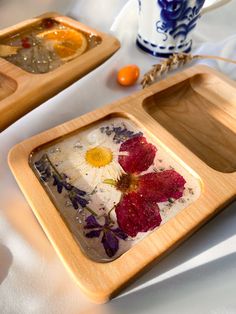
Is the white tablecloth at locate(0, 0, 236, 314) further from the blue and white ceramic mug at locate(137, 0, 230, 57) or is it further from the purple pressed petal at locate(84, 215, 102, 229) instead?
the blue and white ceramic mug at locate(137, 0, 230, 57)

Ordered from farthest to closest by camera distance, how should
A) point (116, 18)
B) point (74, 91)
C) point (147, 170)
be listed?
point (116, 18) → point (74, 91) → point (147, 170)

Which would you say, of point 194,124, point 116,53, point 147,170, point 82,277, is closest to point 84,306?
point 82,277

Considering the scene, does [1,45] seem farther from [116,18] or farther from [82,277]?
[82,277]

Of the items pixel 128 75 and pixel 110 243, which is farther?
pixel 128 75

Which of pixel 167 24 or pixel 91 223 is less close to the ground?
pixel 167 24

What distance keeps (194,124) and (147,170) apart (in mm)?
127

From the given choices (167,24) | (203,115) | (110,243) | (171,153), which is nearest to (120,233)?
(110,243)

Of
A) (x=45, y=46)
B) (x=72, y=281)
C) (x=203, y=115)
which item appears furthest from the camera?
(x=45, y=46)

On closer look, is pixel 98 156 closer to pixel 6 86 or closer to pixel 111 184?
pixel 111 184

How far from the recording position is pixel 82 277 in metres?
0.28

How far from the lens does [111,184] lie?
0.38 meters

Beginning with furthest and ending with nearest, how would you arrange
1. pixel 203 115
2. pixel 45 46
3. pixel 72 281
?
pixel 45 46 → pixel 203 115 → pixel 72 281

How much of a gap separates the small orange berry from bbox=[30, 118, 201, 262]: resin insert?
0.39 feet

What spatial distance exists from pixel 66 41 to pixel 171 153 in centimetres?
34
